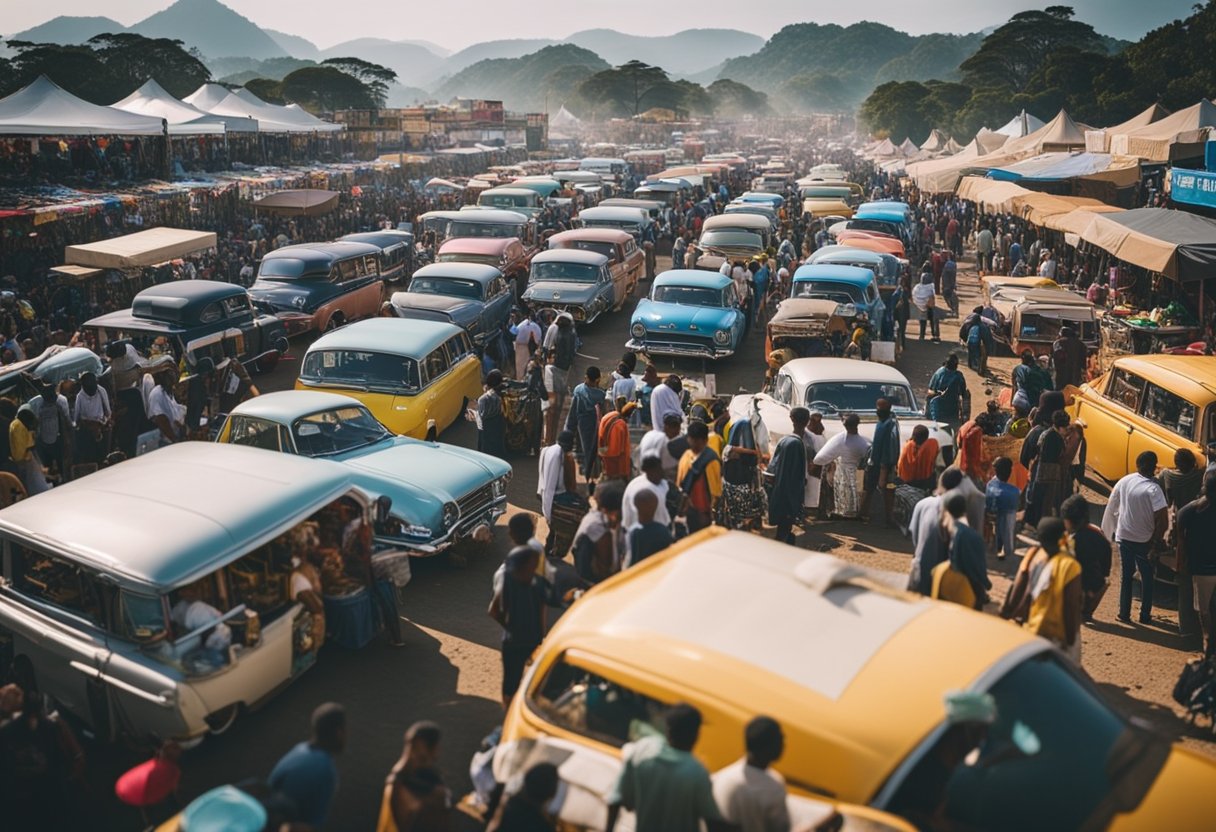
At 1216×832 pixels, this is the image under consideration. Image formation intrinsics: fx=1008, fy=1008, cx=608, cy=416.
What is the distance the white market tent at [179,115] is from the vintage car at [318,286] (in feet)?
62.0

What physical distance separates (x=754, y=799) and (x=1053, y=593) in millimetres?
3134

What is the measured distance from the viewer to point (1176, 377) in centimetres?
1001

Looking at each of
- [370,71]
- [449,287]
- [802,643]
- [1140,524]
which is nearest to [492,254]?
[449,287]

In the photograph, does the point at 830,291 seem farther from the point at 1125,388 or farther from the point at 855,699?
the point at 855,699

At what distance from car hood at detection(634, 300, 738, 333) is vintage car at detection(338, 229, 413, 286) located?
7507 mm

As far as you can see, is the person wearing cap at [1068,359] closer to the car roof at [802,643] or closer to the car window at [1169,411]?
the car window at [1169,411]

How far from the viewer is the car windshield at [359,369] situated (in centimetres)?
1177

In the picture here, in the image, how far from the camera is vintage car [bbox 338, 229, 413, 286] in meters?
22.6

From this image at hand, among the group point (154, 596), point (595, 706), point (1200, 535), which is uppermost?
point (595, 706)

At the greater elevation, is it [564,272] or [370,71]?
[370,71]

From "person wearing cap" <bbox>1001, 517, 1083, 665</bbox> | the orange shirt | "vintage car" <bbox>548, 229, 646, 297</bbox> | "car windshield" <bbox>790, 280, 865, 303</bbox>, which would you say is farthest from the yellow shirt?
"vintage car" <bbox>548, 229, 646, 297</bbox>

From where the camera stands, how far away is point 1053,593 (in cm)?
607

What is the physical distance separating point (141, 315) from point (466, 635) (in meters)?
9.27

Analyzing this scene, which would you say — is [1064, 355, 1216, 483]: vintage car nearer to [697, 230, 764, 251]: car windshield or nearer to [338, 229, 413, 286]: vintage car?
[697, 230, 764, 251]: car windshield
